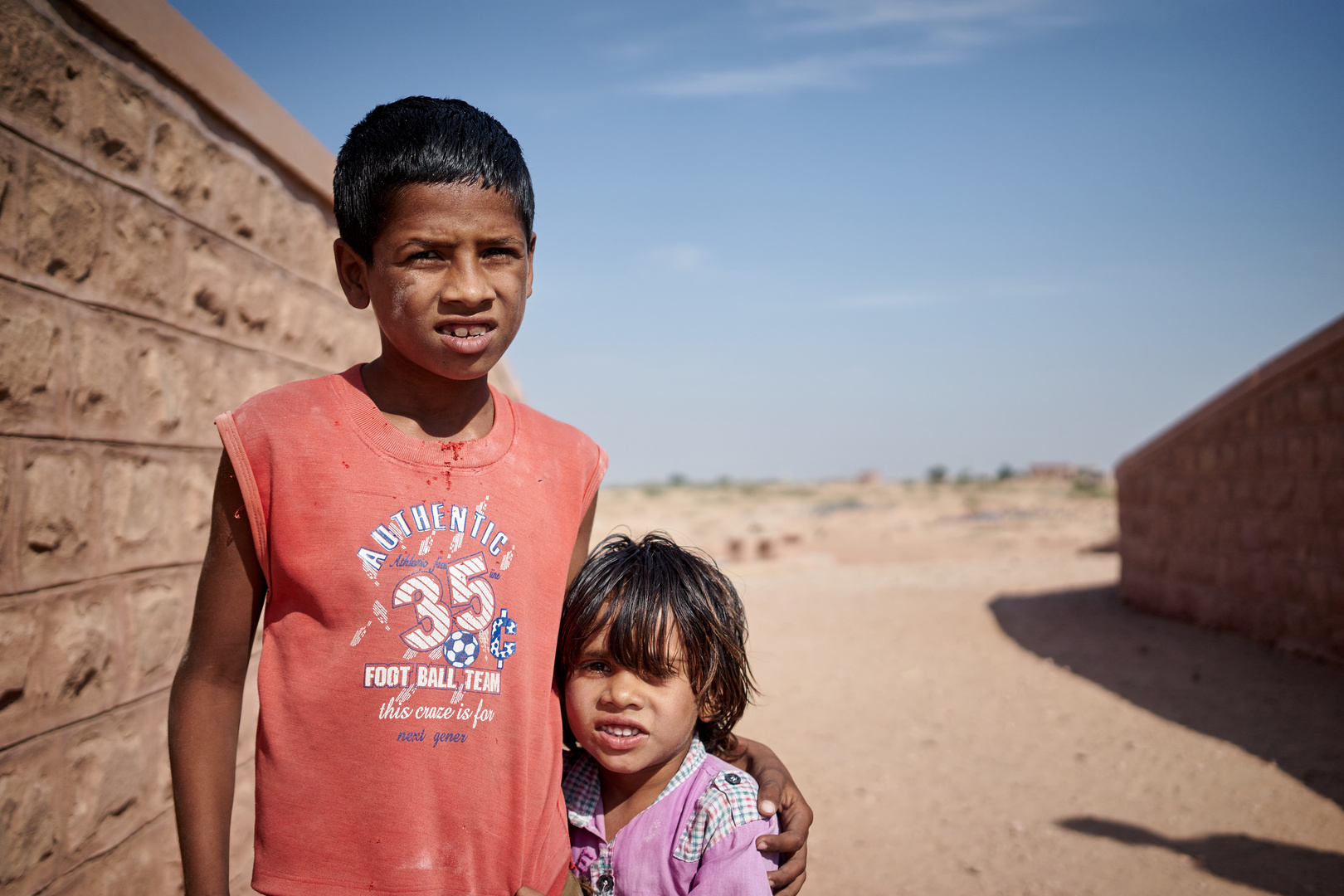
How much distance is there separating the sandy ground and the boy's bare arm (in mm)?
1798

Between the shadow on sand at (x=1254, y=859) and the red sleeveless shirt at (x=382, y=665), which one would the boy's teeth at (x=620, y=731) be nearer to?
the red sleeveless shirt at (x=382, y=665)

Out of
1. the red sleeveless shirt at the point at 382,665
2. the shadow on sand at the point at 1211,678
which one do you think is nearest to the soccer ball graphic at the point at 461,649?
the red sleeveless shirt at the point at 382,665

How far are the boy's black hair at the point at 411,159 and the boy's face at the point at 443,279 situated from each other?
0.02 meters

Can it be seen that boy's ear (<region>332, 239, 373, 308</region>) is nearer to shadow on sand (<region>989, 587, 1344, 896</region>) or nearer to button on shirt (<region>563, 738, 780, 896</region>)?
button on shirt (<region>563, 738, 780, 896</region>)

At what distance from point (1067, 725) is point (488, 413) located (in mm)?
6184

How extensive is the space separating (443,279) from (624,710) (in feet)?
2.93

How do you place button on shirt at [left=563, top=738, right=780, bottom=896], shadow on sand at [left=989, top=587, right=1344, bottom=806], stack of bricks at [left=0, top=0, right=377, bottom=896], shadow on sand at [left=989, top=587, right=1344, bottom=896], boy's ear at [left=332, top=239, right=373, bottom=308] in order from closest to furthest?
boy's ear at [left=332, top=239, right=373, bottom=308], button on shirt at [left=563, top=738, right=780, bottom=896], stack of bricks at [left=0, top=0, right=377, bottom=896], shadow on sand at [left=989, top=587, right=1344, bottom=896], shadow on sand at [left=989, top=587, right=1344, bottom=806]

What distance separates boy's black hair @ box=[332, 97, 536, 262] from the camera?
1430 mm

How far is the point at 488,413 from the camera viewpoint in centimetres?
159

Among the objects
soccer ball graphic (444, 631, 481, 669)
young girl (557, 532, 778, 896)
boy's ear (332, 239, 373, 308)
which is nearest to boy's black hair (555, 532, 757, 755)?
young girl (557, 532, 778, 896)

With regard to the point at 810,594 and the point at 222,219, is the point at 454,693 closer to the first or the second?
the point at 222,219

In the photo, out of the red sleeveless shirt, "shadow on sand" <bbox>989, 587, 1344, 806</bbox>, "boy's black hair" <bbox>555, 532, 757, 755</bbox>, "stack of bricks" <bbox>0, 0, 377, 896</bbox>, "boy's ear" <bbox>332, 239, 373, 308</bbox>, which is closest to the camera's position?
the red sleeveless shirt

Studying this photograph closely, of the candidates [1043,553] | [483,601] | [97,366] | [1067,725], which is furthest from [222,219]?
[1043,553]

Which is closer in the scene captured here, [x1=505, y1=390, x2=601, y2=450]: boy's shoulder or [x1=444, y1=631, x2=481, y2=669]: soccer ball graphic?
[x1=444, y1=631, x2=481, y2=669]: soccer ball graphic
